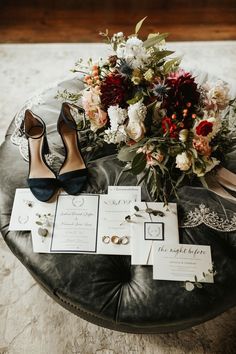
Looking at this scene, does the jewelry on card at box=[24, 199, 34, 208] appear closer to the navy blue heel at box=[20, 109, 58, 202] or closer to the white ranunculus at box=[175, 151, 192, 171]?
the navy blue heel at box=[20, 109, 58, 202]

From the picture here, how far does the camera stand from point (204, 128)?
0.83 m

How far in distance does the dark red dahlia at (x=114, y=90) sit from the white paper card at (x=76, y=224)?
29cm

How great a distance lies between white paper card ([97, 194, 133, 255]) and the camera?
0.88 m

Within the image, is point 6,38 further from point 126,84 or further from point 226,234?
point 226,234

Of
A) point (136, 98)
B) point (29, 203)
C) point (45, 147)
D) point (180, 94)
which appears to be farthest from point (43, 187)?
point (180, 94)

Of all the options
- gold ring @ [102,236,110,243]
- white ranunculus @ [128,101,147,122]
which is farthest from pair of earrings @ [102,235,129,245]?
white ranunculus @ [128,101,147,122]

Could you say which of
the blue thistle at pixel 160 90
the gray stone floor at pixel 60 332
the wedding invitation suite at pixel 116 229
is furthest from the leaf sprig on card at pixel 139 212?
the gray stone floor at pixel 60 332

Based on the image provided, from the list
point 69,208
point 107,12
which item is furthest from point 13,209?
point 107,12

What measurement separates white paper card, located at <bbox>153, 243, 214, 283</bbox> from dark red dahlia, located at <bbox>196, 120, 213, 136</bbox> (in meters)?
0.30

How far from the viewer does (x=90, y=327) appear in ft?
3.56

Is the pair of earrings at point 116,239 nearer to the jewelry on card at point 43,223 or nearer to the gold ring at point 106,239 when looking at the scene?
the gold ring at point 106,239

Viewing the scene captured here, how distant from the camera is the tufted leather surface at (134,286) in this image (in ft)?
2.59

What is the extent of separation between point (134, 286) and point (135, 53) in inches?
25.4

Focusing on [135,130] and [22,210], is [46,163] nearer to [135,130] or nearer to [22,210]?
[22,210]
